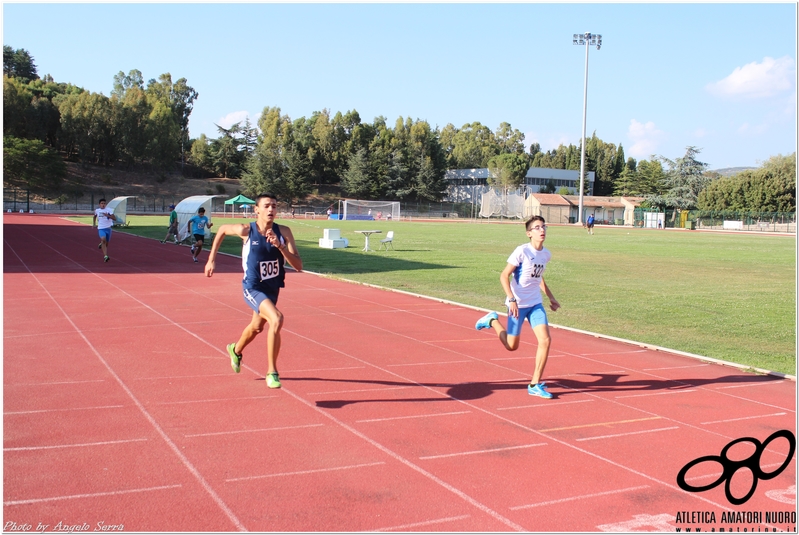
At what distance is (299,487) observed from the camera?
454 centimetres

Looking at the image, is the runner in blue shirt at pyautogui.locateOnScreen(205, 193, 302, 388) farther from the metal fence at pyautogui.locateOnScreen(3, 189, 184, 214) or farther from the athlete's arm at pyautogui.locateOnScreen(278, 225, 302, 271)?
the metal fence at pyautogui.locateOnScreen(3, 189, 184, 214)

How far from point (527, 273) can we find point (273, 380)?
2.76 metres

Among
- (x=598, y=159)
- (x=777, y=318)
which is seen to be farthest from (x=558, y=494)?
(x=598, y=159)

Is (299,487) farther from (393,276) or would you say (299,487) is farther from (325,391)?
(393,276)

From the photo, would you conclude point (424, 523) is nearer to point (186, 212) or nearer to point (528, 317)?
point (528, 317)

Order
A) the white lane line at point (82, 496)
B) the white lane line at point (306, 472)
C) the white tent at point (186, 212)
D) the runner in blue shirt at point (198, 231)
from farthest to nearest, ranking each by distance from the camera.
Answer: the white tent at point (186, 212) → the runner in blue shirt at point (198, 231) → the white lane line at point (306, 472) → the white lane line at point (82, 496)

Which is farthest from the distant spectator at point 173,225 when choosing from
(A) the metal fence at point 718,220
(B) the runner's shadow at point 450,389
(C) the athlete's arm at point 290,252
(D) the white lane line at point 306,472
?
(A) the metal fence at point 718,220

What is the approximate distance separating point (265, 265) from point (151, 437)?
6.64ft

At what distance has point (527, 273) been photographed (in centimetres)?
705

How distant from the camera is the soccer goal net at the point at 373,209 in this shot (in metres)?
82.2

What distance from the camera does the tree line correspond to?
265 ft

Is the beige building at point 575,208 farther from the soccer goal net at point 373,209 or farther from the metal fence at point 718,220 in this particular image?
the soccer goal net at point 373,209

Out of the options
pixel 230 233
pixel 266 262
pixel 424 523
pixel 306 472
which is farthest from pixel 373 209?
pixel 424 523

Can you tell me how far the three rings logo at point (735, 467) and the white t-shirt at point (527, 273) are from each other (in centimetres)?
231
